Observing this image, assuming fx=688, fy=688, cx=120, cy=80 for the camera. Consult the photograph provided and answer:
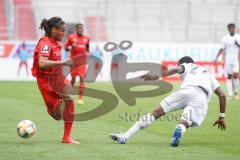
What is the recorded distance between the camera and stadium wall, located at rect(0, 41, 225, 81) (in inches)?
1331

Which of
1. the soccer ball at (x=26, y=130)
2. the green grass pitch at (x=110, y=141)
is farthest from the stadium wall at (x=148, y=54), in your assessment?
the soccer ball at (x=26, y=130)

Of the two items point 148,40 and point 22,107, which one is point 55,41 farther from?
point 148,40

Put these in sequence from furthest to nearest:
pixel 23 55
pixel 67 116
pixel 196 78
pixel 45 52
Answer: pixel 23 55 < pixel 67 116 < pixel 196 78 < pixel 45 52

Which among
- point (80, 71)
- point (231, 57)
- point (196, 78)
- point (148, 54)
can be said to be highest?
point (196, 78)

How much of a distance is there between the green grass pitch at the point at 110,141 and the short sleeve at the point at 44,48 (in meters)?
1.54

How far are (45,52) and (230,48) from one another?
46.2 feet

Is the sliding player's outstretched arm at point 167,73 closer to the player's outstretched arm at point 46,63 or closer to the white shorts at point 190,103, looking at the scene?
the white shorts at point 190,103

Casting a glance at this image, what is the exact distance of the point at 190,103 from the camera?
38.8ft

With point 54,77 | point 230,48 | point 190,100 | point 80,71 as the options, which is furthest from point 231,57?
point 54,77

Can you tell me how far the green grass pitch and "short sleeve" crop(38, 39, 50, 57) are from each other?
5.05ft

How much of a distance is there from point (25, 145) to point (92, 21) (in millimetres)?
27266

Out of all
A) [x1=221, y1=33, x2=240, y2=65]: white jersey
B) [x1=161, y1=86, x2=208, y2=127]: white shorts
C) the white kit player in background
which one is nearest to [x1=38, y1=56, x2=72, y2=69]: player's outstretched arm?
[x1=161, y1=86, x2=208, y2=127]: white shorts

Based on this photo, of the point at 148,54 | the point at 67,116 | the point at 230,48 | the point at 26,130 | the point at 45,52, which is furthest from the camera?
the point at 148,54

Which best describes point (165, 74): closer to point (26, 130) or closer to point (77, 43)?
point (26, 130)
